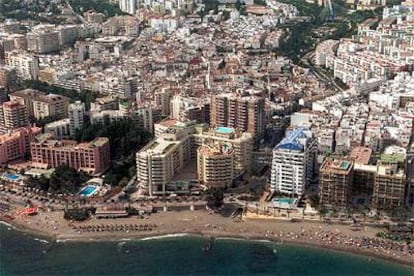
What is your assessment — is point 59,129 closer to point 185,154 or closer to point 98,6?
point 185,154

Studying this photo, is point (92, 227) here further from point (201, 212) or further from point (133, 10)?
point (133, 10)

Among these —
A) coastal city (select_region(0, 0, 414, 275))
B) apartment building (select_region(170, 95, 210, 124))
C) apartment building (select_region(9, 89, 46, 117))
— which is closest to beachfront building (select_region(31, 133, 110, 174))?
coastal city (select_region(0, 0, 414, 275))

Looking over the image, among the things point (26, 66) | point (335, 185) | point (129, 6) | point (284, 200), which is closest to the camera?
point (335, 185)

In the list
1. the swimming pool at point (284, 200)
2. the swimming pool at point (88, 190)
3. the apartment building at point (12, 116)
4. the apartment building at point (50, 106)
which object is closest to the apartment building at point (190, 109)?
the apartment building at point (50, 106)

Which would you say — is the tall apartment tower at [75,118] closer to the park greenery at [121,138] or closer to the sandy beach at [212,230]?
the park greenery at [121,138]

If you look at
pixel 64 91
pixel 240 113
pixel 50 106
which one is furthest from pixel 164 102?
pixel 64 91

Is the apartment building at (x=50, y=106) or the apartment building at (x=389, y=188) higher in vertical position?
the apartment building at (x=50, y=106)
